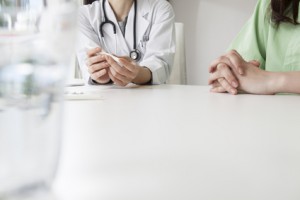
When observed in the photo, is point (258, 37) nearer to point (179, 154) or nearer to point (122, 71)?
point (122, 71)

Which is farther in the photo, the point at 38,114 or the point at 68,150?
the point at 68,150

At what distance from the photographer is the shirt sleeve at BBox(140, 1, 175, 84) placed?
48.2 inches

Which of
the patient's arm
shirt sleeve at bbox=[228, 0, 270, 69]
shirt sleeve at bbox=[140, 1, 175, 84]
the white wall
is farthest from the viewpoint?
the white wall

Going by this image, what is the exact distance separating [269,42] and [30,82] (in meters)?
0.91

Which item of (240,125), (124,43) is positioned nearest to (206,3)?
(124,43)

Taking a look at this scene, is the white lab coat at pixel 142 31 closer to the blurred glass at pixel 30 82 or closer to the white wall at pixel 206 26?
the blurred glass at pixel 30 82

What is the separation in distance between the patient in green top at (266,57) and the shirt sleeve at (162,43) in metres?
0.25

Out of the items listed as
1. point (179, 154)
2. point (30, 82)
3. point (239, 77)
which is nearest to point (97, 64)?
point (239, 77)

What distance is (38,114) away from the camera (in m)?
0.19

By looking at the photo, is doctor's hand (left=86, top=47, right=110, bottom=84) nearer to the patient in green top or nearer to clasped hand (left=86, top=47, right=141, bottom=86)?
clasped hand (left=86, top=47, right=141, bottom=86)

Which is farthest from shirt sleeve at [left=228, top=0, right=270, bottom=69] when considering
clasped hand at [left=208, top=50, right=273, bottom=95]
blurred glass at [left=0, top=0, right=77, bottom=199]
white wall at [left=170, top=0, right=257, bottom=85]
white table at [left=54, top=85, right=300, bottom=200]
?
white wall at [left=170, top=0, right=257, bottom=85]

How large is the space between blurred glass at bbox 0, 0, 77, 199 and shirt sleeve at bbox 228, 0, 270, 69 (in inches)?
35.7

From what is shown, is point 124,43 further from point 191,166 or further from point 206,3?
point 206,3

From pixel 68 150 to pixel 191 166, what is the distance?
109 mm
